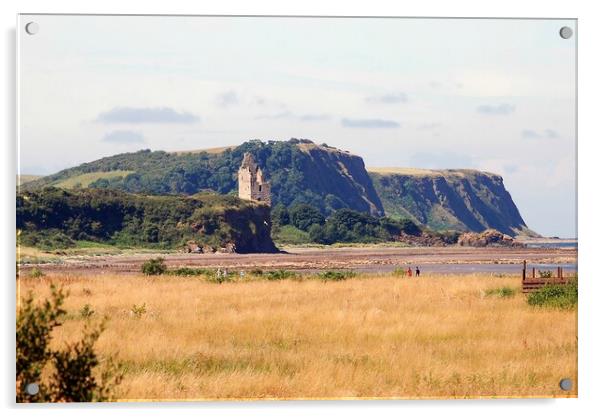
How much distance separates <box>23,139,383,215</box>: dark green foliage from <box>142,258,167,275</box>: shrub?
1.42 metres

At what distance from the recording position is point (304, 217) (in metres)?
16.4

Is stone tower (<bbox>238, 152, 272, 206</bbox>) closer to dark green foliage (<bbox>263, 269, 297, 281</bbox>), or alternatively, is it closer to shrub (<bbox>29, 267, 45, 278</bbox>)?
dark green foliage (<bbox>263, 269, 297, 281</bbox>)

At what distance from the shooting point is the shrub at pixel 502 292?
13441mm

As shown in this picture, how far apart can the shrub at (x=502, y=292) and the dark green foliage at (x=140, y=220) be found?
370cm

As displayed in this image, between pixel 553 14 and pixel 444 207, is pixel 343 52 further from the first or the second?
pixel 444 207

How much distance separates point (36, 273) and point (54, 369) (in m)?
1.22

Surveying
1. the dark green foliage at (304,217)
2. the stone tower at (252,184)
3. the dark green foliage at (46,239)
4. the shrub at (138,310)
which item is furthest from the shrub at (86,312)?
the dark green foliage at (304,217)

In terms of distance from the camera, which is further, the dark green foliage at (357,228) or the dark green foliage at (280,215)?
the dark green foliage at (280,215)

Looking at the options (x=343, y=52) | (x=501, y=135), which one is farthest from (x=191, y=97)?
Answer: (x=501, y=135)

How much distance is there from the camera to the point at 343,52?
10719 mm

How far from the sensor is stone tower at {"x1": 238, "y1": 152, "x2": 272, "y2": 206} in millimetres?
15348

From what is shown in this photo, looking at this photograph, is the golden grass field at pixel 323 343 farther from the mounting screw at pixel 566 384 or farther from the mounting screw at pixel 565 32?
the mounting screw at pixel 565 32
